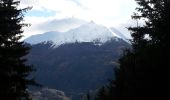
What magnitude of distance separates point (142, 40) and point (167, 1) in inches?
350

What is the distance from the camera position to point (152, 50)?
30.3 m

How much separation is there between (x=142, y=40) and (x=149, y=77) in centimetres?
1219

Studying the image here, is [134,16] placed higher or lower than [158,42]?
higher

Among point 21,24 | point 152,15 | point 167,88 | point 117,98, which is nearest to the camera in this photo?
point 167,88

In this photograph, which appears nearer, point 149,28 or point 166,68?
point 166,68

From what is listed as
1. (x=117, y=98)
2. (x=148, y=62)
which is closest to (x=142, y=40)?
(x=117, y=98)

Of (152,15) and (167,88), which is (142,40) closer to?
(152,15)

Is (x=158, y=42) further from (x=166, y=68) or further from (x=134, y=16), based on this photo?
(x=134, y=16)

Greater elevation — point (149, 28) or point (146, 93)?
point (149, 28)

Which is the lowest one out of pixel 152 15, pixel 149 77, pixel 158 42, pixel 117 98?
pixel 117 98

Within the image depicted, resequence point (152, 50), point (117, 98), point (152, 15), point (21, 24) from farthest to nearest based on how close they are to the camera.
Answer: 1. point (117, 98)
2. point (152, 15)
3. point (21, 24)
4. point (152, 50)

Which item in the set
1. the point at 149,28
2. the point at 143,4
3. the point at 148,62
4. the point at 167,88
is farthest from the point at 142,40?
the point at 167,88

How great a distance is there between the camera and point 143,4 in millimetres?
42531

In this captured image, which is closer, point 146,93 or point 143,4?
point 146,93
